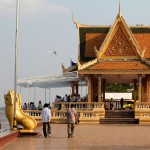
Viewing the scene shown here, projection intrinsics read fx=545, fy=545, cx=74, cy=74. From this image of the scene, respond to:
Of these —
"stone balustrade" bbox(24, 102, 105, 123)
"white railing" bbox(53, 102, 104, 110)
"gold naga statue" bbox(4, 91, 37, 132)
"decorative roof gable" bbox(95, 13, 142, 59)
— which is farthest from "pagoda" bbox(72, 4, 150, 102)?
"gold naga statue" bbox(4, 91, 37, 132)

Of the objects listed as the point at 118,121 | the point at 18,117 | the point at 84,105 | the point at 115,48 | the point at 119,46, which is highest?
the point at 119,46

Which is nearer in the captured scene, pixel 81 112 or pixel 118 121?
pixel 118 121

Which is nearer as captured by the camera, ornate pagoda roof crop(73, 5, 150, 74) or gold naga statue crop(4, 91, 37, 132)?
gold naga statue crop(4, 91, 37, 132)

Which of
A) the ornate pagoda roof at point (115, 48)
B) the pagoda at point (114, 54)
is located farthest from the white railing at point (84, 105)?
the ornate pagoda roof at point (115, 48)

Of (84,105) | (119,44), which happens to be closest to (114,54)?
(119,44)

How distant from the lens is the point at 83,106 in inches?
1435

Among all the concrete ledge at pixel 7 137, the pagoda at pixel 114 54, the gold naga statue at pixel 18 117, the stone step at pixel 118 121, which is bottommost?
the concrete ledge at pixel 7 137

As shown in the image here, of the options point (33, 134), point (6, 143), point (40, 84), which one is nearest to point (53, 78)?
point (40, 84)

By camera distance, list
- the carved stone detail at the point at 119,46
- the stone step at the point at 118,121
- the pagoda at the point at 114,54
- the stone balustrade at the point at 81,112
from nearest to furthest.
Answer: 1. the stone step at the point at 118,121
2. the stone balustrade at the point at 81,112
3. the pagoda at the point at 114,54
4. the carved stone detail at the point at 119,46

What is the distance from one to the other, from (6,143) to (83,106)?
65.8 ft

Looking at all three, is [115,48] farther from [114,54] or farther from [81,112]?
[81,112]

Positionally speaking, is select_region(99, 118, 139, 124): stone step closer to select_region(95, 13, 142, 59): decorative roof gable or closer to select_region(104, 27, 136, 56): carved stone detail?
select_region(95, 13, 142, 59): decorative roof gable

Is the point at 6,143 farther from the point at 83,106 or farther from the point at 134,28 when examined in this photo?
the point at 134,28

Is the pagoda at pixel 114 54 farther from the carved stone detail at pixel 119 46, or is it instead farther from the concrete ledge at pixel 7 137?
the concrete ledge at pixel 7 137
